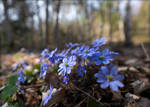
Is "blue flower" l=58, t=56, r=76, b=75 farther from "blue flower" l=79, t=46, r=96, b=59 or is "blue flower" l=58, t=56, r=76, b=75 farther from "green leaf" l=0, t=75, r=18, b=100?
"green leaf" l=0, t=75, r=18, b=100

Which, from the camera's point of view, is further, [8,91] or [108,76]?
[8,91]

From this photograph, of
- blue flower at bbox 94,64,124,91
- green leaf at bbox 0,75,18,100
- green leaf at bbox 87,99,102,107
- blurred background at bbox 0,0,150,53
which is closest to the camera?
blue flower at bbox 94,64,124,91

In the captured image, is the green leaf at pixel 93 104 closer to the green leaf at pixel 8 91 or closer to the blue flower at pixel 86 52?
the blue flower at pixel 86 52

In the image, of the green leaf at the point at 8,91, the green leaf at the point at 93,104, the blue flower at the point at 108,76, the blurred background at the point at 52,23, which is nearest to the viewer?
the blue flower at the point at 108,76

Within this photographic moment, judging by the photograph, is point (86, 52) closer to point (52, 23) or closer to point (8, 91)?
point (8, 91)

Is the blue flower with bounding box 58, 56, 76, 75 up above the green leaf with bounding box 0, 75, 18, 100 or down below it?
above

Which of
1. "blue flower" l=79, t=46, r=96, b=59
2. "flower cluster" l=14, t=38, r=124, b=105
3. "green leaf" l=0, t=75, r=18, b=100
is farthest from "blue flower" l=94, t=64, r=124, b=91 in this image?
"green leaf" l=0, t=75, r=18, b=100

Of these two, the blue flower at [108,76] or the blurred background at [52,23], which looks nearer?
the blue flower at [108,76]

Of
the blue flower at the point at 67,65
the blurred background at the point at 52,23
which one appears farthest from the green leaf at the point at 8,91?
the blurred background at the point at 52,23

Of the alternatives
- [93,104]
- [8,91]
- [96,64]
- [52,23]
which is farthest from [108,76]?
[52,23]

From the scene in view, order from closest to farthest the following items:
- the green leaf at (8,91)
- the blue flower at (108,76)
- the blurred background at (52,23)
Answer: the blue flower at (108,76)
the green leaf at (8,91)
the blurred background at (52,23)

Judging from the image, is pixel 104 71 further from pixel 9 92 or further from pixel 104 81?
pixel 9 92
